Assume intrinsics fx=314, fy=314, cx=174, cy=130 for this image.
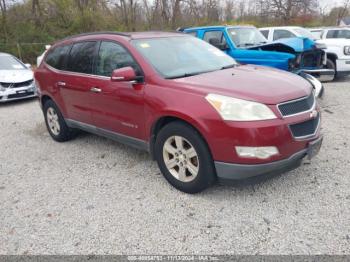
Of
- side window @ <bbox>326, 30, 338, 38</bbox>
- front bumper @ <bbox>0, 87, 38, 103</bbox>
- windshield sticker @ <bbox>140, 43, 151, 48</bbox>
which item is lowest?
front bumper @ <bbox>0, 87, 38, 103</bbox>

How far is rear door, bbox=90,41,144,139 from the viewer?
12.0ft

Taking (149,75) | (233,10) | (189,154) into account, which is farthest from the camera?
(233,10)

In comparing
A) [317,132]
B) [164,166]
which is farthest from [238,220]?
[317,132]

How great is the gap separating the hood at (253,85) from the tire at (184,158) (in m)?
0.47

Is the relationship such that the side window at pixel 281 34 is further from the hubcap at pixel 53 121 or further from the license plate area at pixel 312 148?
the license plate area at pixel 312 148

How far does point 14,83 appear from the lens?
880 cm

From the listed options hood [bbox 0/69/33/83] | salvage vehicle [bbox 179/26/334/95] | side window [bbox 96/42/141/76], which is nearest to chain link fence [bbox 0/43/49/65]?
hood [bbox 0/69/33/83]

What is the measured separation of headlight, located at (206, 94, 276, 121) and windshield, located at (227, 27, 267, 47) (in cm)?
544

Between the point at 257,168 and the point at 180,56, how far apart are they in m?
1.80

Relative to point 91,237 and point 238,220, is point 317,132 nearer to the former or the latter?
point 238,220

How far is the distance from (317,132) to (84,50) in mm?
3283

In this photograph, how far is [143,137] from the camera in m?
3.74

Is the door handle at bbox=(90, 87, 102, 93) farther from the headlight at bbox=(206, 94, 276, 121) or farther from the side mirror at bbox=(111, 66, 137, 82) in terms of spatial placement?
the headlight at bbox=(206, 94, 276, 121)

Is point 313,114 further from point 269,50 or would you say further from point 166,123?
point 269,50
